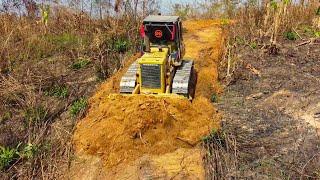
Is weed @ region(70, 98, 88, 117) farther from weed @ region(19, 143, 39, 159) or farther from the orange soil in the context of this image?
weed @ region(19, 143, 39, 159)

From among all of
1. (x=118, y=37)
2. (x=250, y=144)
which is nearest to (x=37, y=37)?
(x=118, y=37)

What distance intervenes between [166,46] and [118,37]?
2610mm

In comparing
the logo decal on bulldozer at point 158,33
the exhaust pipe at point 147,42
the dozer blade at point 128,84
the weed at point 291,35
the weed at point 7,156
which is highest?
the logo decal on bulldozer at point 158,33

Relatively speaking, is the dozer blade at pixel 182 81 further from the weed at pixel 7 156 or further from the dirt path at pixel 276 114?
the weed at pixel 7 156

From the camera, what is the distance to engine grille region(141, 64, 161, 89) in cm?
734

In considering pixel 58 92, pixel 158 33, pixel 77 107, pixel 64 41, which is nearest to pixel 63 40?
pixel 64 41

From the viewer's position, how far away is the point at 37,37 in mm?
10047

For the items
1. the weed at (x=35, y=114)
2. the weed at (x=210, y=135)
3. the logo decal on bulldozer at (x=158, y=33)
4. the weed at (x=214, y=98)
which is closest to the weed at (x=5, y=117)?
the weed at (x=35, y=114)

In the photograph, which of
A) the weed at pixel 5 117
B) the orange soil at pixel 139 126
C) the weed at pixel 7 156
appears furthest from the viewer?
the weed at pixel 5 117

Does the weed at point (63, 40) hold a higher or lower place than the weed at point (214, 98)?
higher

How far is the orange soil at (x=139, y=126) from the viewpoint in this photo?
619 centimetres

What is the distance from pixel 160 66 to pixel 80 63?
2483 millimetres

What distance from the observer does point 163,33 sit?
8.02m

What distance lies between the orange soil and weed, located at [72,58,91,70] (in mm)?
1838
